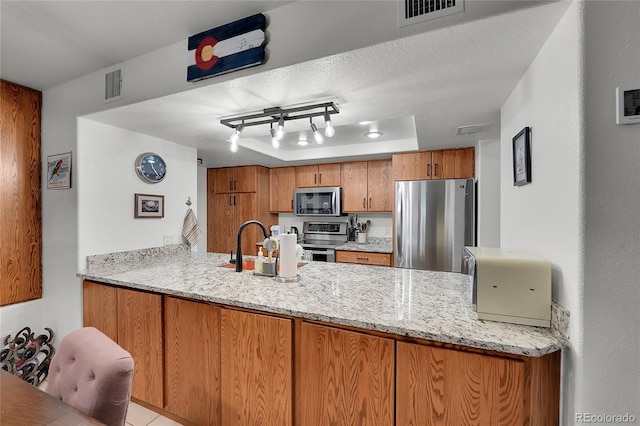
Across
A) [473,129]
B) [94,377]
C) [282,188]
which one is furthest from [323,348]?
[282,188]

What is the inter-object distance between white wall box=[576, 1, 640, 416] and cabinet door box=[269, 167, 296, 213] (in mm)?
3737

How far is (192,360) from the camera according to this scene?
1.58m

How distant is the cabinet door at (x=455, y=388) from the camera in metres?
0.99

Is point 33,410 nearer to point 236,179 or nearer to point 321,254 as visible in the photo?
point 321,254

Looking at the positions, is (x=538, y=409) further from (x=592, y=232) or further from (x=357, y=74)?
(x=357, y=74)

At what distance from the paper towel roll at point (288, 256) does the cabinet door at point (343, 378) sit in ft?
1.70

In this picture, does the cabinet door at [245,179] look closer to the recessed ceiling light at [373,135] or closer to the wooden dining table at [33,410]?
the recessed ceiling light at [373,135]

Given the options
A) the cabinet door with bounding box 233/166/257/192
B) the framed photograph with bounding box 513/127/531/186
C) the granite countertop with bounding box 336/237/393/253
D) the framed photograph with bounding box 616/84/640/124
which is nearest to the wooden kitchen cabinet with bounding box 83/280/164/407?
the framed photograph with bounding box 513/127/531/186

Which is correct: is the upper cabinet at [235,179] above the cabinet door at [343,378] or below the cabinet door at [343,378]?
above

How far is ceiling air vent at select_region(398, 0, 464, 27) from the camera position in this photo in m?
1.07

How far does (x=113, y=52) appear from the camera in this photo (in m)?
1.73

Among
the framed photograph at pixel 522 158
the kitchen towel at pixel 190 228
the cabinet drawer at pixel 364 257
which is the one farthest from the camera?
the cabinet drawer at pixel 364 257

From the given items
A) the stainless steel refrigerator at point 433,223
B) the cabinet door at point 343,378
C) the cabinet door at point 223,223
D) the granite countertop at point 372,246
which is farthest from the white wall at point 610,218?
the cabinet door at point 223,223

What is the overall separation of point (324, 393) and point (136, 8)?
206 centimetres
